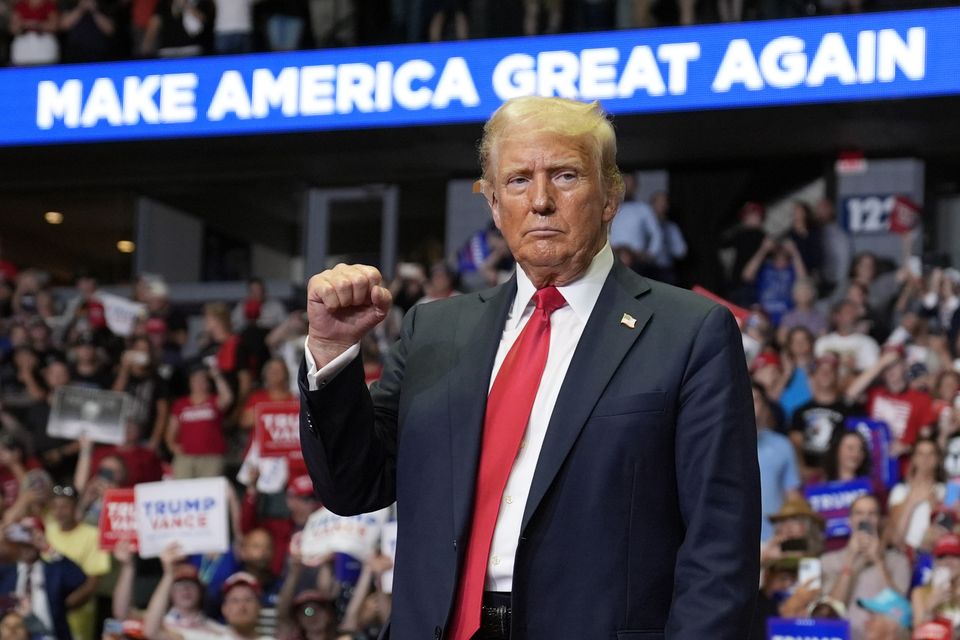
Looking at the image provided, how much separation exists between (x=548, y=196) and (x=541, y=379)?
0.23 meters

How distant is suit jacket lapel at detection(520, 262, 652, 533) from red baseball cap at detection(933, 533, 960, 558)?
4.39 m

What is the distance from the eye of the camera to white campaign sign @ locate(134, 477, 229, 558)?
7215 mm

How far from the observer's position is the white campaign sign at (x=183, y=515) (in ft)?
23.7

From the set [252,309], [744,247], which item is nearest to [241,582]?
[252,309]

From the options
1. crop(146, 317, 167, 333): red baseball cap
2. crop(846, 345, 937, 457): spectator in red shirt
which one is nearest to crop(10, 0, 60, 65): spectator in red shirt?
crop(146, 317, 167, 333): red baseball cap

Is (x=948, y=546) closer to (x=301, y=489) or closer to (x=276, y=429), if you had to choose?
(x=301, y=489)

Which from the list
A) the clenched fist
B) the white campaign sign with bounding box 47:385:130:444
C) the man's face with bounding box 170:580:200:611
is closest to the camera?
the clenched fist

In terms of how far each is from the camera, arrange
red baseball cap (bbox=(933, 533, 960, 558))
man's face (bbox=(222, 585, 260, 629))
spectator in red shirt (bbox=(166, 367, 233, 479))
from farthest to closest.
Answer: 1. spectator in red shirt (bbox=(166, 367, 233, 479))
2. man's face (bbox=(222, 585, 260, 629))
3. red baseball cap (bbox=(933, 533, 960, 558))

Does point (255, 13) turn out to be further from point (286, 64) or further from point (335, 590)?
point (335, 590)

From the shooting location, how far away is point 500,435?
1.91 meters

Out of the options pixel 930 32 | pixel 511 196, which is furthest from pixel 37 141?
pixel 511 196

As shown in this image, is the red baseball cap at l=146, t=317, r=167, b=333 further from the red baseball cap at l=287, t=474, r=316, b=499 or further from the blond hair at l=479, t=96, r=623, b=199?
the blond hair at l=479, t=96, r=623, b=199

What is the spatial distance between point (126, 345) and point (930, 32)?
5.33m

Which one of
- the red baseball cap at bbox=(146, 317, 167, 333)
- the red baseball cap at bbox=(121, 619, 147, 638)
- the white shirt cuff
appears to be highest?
the red baseball cap at bbox=(146, 317, 167, 333)
